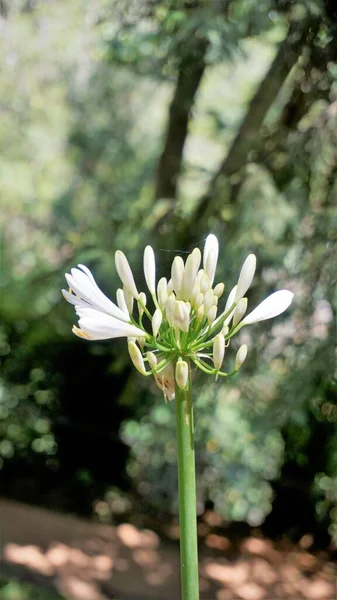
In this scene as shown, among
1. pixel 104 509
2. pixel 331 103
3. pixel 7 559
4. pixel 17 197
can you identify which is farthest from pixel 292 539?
pixel 17 197

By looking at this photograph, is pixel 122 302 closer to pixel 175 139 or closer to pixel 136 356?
pixel 136 356

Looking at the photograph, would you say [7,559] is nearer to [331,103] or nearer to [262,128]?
[262,128]

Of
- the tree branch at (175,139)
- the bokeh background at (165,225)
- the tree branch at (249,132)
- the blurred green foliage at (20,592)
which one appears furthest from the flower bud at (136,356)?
the blurred green foliage at (20,592)

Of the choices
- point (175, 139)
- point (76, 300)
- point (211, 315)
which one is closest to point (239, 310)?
point (211, 315)

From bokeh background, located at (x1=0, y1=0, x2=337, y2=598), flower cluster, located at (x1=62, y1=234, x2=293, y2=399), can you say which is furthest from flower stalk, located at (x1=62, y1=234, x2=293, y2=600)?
bokeh background, located at (x1=0, y1=0, x2=337, y2=598)

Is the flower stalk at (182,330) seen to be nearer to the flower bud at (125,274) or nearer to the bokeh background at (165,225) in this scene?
the flower bud at (125,274)

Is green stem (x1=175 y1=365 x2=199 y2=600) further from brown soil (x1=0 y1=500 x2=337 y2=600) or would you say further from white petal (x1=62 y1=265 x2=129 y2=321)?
brown soil (x1=0 y1=500 x2=337 y2=600)
